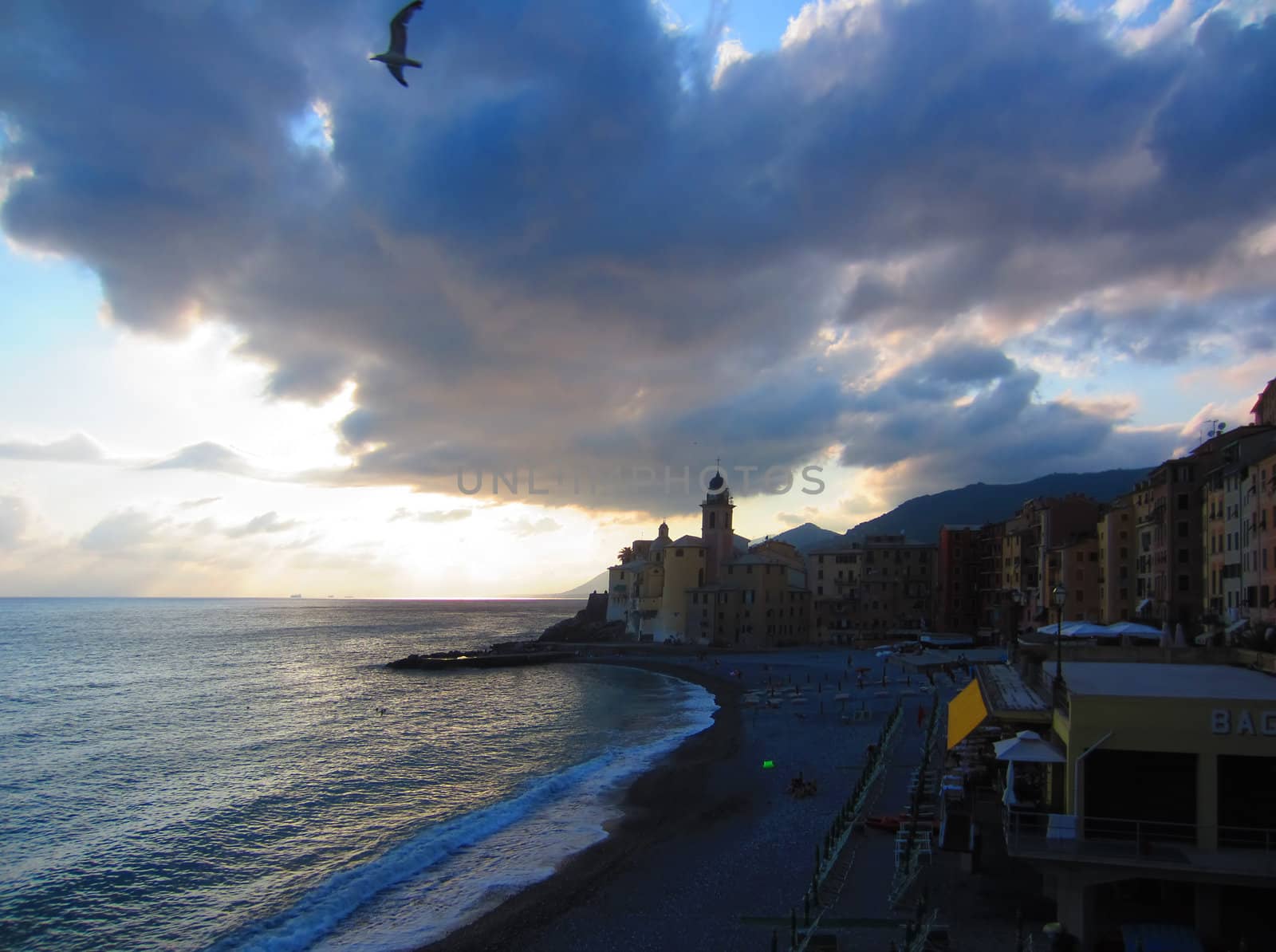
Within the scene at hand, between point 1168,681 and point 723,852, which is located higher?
point 1168,681

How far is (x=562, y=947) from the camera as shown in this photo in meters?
21.0

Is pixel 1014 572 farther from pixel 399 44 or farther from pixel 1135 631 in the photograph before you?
pixel 399 44

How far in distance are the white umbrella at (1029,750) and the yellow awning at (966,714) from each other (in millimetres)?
1861

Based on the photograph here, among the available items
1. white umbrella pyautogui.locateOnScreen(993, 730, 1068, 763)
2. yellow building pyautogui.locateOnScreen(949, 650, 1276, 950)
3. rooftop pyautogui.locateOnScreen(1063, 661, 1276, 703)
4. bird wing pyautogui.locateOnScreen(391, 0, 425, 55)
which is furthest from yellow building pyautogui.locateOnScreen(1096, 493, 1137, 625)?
bird wing pyautogui.locateOnScreen(391, 0, 425, 55)

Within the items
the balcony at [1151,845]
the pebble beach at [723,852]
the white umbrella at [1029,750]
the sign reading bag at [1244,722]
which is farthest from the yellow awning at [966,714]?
the sign reading bag at [1244,722]

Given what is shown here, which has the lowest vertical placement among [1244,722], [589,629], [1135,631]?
[589,629]

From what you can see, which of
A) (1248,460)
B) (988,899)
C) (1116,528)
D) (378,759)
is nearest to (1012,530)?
(1116,528)

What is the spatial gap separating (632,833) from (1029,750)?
58.1ft

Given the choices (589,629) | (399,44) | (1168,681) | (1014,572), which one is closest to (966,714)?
(1168,681)

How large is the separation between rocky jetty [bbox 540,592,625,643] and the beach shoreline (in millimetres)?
71654

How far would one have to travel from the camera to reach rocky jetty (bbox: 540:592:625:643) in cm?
12650

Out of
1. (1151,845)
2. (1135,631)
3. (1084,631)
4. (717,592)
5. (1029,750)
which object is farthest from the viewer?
(717,592)

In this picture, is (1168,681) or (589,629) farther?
(589,629)

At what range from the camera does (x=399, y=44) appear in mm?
19359
